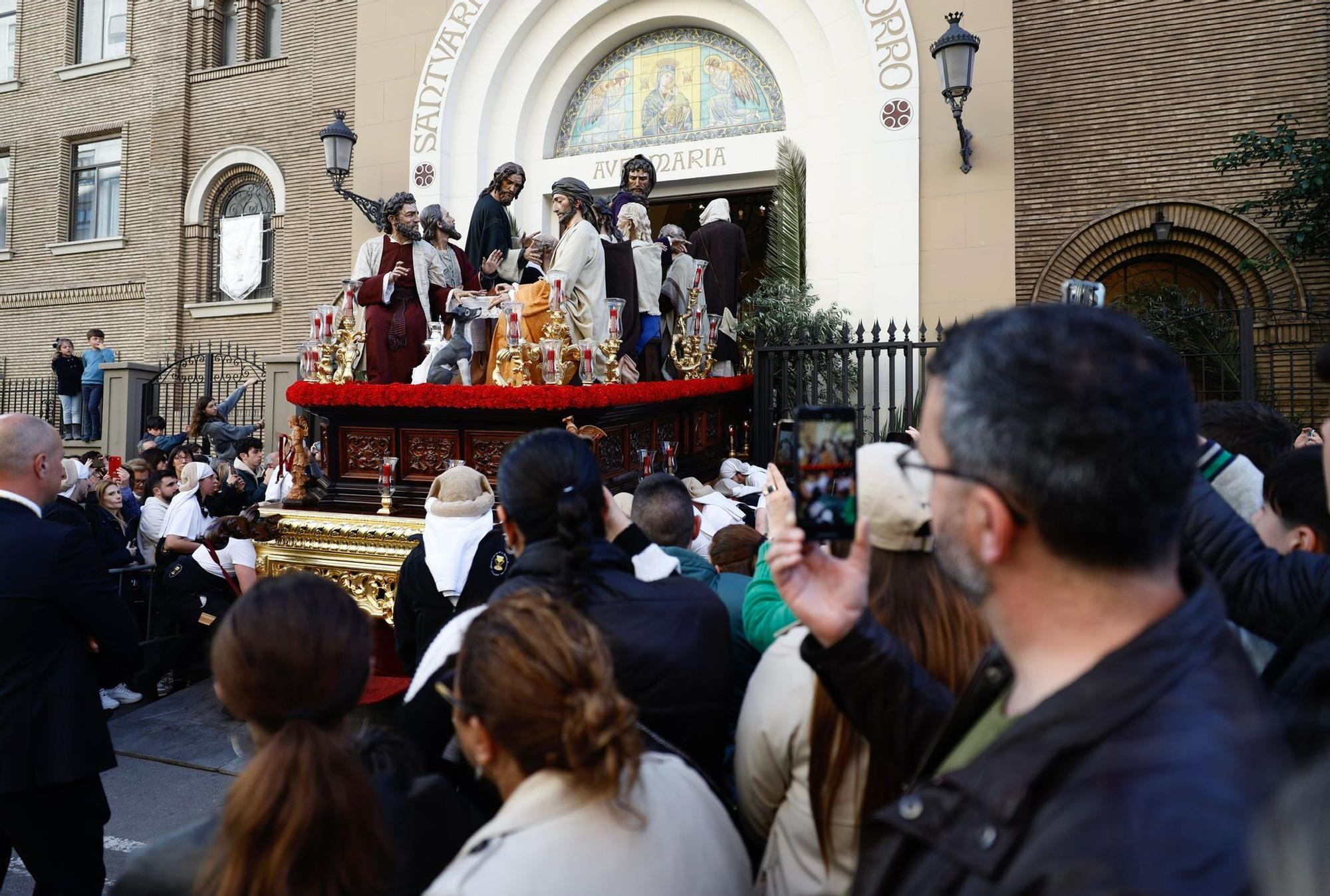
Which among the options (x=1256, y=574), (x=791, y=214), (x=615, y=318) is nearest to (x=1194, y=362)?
(x=791, y=214)

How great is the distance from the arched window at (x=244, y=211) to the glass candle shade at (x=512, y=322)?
11512 millimetres

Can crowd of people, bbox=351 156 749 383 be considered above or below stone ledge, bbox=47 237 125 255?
below

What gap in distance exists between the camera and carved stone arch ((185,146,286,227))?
15.7m

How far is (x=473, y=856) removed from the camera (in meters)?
1.38

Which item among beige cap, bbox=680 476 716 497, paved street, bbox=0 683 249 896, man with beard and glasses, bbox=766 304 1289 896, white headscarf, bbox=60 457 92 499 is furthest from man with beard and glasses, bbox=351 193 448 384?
man with beard and glasses, bbox=766 304 1289 896

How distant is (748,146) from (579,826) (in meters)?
12.2

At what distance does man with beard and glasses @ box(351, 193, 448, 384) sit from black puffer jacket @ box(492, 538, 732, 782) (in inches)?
209

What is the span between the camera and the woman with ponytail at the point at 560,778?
139 cm

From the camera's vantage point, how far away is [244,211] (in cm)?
1642

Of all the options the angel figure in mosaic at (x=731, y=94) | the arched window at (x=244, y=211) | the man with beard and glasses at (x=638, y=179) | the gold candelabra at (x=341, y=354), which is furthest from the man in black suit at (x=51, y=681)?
the arched window at (x=244, y=211)

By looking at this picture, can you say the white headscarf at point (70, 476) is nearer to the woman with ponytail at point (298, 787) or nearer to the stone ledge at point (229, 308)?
the woman with ponytail at point (298, 787)

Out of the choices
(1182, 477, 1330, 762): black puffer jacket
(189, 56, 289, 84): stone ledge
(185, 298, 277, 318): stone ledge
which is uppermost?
(189, 56, 289, 84): stone ledge

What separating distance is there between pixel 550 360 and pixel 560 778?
15.9 ft

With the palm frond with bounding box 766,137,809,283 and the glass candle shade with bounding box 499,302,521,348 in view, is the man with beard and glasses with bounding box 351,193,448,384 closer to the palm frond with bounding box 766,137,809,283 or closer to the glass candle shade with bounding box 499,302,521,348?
the glass candle shade with bounding box 499,302,521,348
